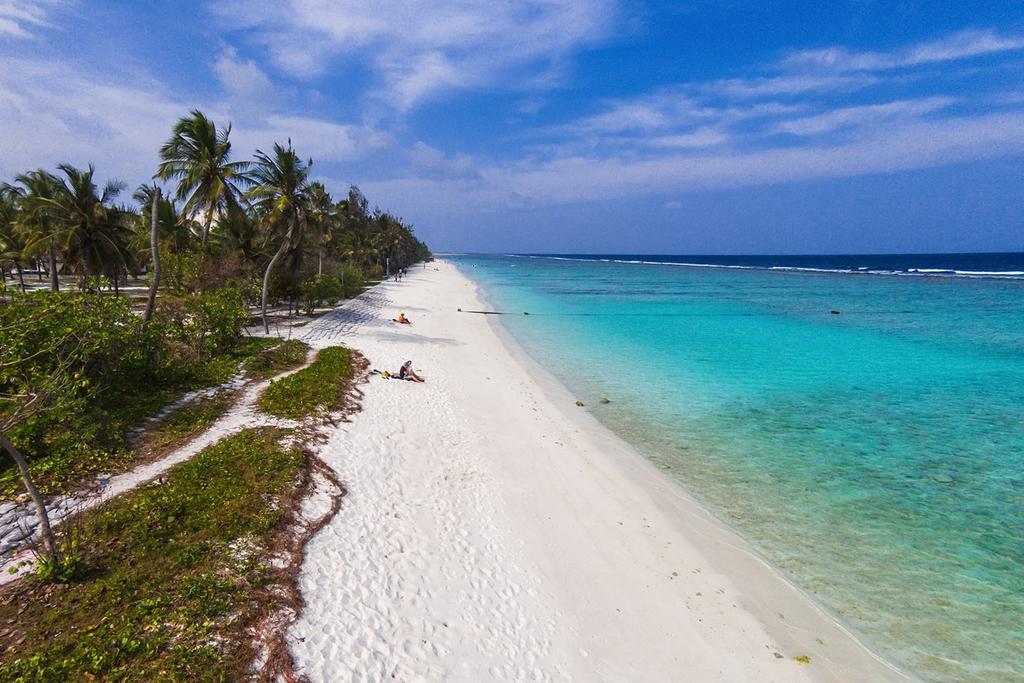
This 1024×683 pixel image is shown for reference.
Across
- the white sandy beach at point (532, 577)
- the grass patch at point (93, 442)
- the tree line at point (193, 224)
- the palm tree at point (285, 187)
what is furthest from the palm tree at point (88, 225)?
the white sandy beach at point (532, 577)

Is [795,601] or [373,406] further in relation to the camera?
[373,406]

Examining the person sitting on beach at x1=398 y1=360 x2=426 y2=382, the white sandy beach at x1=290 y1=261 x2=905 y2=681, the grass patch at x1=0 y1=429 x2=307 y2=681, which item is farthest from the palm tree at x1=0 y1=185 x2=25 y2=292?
the white sandy beach at x1=290 y1=261 x2=905 y2=681

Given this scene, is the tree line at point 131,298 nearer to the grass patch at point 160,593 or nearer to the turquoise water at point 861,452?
the grass patch at point 160,593

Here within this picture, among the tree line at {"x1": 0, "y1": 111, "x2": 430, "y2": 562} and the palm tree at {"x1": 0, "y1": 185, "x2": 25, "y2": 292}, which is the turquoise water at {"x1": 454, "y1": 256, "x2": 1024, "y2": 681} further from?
the palm tree at {"x1": 0, "y1": 185, "x2": 25, "y2": 292}

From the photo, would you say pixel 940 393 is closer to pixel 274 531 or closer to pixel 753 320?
pixel 753 320

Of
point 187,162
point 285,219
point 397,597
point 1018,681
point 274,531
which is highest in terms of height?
point 187,162

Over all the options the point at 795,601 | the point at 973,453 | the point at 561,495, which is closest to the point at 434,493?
the point at 561,495

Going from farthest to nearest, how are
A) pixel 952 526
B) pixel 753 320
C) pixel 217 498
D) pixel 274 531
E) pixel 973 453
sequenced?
pixel 753 320 < pixel 973 453 < pixel 952 526 < pixel 217 498 < pixel 274 531
